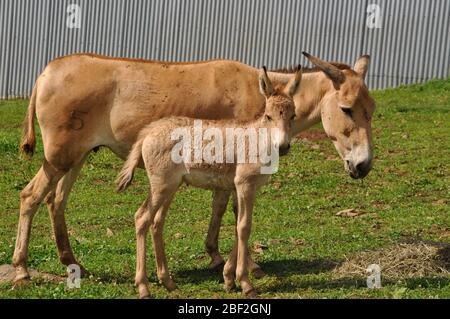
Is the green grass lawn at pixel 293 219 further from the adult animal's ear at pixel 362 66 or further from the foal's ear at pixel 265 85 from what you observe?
the adult animal's ear at pixel 362 66

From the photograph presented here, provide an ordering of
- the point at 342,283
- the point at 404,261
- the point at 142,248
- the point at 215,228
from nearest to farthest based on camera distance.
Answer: the point at 142,248 < the point at 342,283 < the point at 404,261 < the point at 215,228

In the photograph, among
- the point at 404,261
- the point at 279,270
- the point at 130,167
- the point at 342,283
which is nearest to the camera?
the point at 130,167

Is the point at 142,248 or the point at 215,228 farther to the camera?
the point at 215,228

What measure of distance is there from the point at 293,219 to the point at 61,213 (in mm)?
3504

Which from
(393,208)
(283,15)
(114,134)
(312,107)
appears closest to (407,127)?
(393,208)

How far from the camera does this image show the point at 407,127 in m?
17.4

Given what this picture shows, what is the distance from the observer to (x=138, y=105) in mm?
10148

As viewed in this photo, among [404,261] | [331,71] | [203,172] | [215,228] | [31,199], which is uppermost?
[331,71]

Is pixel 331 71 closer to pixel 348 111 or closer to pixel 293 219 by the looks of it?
pixel 348 111

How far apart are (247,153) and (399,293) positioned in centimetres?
195

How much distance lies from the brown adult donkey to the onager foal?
774 mm

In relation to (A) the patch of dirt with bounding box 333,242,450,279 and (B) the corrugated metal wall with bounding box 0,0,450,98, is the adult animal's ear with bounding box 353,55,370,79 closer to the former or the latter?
(A) the patch of dirt with bounding box 333,242,450,279

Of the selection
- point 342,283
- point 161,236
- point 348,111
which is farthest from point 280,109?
point 342,283

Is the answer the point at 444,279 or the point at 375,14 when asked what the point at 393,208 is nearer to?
the point at 444,279
